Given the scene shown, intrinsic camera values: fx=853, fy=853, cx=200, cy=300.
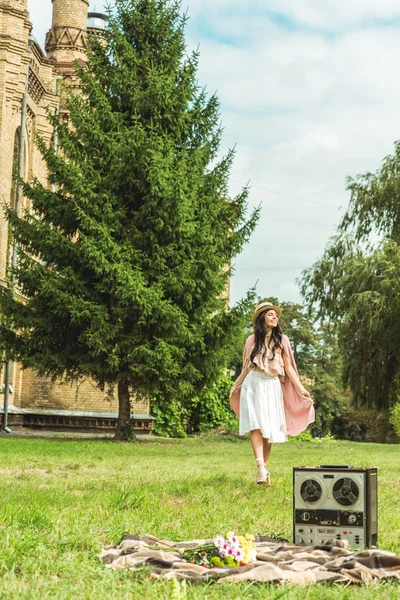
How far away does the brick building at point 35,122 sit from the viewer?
28609 millimetres

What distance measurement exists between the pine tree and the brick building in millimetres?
4372

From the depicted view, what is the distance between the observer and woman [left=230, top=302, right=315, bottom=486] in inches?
374

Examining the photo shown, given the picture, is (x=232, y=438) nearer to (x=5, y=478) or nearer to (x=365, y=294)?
(x=365, y=294)

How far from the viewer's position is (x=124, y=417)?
22.5 meters

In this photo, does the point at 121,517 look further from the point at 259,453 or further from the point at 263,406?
the point at 263,406

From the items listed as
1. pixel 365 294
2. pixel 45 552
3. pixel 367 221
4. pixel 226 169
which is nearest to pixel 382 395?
pixel 365 294

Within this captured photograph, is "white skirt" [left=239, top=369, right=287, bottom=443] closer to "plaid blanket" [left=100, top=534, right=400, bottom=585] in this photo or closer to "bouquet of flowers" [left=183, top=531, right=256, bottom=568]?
"plaid blanket" [left=100, top=534, right=400, bottom=585]

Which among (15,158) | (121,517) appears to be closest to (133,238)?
(15,158)

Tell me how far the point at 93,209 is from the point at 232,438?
9.44 metres

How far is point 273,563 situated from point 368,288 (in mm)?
26038

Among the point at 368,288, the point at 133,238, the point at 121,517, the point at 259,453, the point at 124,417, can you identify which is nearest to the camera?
the point at 121,517

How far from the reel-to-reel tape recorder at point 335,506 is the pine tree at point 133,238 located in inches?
A: 590

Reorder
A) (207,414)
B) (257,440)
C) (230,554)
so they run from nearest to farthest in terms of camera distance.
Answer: (230,554) < (257,440) < (207,414)

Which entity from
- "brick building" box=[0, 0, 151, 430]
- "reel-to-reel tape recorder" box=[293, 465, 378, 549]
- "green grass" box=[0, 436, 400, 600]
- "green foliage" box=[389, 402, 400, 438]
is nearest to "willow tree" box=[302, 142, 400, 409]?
"green foliage" box=[389, 402, 400, 438]
